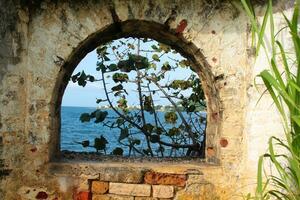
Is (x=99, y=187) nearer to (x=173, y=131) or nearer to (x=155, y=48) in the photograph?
(x=173, y=131)

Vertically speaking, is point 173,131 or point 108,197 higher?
point 173,131

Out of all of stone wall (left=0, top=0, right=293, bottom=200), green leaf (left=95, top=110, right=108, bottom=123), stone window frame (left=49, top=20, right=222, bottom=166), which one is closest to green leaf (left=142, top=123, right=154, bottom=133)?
green leaf (left=95, top=110, right=108, bottom=123)

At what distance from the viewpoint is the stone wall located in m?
2.95

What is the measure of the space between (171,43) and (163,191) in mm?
1055

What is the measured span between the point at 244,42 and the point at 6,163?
1715 mm

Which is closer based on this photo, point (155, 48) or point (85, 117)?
point (85, 117)

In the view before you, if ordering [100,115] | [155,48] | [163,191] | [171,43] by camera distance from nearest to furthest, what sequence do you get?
[163,191] → [171,43] → [100,115] → [155,48]

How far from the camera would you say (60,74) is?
3.06m

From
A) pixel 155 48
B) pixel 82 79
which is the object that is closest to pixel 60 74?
pixel 82 79

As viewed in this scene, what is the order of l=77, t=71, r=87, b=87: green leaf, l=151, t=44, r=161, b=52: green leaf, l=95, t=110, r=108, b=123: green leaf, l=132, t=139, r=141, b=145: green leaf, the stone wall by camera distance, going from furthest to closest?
l=151, t=44, r=161, b=52: green leaf, l=132, t=139, r=141, b=145: green leaf, l=95, t=110, r=108, b=123: green leaf, l=77, t=71, r=87, b=87: green leaf, the stone wall

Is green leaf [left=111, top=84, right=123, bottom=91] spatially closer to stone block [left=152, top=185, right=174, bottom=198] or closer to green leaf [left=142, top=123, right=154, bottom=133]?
green leaf [left=142, top=123, right=154, bottom=133]

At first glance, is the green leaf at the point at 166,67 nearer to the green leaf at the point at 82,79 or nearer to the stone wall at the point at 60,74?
the green leaf at the point at 82,79

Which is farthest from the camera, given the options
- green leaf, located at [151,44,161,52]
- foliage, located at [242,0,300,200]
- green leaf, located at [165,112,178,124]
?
green leaf, located at [165,112,178,124]

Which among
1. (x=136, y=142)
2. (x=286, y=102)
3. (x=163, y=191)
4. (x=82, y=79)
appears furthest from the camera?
(x=136, y=142)
